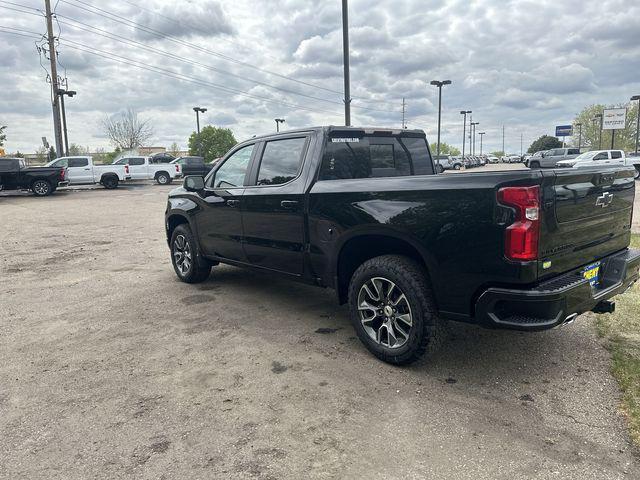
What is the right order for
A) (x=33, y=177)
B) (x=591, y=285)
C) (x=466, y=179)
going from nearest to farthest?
1. (x=466, y=179)
2. (x=591, y=285)
3. (x=33, y=177)

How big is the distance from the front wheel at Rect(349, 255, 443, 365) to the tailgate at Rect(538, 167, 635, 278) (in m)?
0.82

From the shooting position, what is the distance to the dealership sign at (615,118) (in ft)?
168

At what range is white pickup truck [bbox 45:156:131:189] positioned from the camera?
82.4 feet

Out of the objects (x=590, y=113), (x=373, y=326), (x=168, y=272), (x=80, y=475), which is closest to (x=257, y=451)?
(x=80, y=475)

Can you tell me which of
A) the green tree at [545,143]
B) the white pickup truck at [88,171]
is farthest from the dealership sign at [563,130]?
the white pickup truck at [88,171]

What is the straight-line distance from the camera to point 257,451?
2.68 m

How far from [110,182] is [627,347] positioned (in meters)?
27.2

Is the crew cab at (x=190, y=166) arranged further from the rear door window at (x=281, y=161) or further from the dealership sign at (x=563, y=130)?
the dealership sign at (x=563, y=130)

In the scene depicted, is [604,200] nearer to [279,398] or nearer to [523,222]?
[523,222]

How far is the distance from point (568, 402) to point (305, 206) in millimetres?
2462

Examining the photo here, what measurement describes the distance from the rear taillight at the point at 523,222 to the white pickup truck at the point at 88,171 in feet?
86.0

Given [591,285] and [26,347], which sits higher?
[591,285]

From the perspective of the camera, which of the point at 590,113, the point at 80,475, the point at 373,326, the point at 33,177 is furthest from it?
the point at 590,113

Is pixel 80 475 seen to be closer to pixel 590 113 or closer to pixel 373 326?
pixel 373 326
